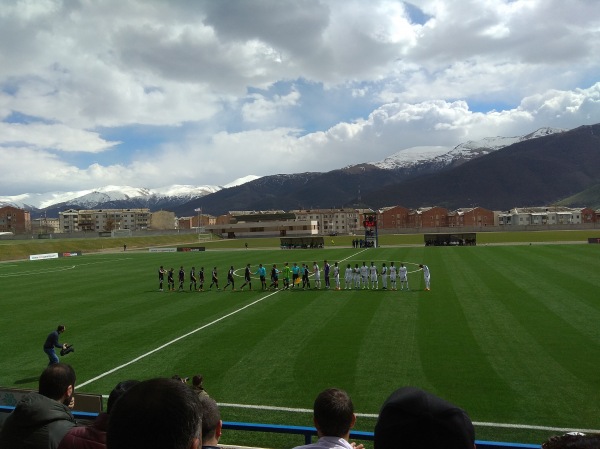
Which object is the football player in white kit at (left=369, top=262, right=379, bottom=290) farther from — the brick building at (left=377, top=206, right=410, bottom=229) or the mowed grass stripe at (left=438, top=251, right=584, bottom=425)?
the brick building at (left=377, top=206, right=410, bottom=229)

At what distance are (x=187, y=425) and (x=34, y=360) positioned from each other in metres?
15.5

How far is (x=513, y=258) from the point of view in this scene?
4247cm

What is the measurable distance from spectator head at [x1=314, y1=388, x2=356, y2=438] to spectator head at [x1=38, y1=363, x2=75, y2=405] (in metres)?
2.78

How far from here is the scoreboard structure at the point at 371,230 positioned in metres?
68.8


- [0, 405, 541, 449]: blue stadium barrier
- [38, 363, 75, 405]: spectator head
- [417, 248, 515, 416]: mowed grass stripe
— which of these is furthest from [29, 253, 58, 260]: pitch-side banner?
[38, 363, 75, 405]: spectator head

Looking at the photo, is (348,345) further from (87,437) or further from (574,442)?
(574,442)

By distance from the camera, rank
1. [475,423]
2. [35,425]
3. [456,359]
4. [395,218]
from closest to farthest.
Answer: [35,425] → [475,423] → [456,359] → [395,218]

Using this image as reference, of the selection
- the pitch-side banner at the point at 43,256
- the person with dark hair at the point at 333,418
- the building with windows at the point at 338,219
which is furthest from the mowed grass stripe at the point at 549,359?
the building with windows at the point at 338,219

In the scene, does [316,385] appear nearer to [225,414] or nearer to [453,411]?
[225,414]

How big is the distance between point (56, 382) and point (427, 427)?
4046 mm

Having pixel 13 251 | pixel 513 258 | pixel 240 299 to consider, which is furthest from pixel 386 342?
pixel 13 251

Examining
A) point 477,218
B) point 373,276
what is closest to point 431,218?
point 477,218

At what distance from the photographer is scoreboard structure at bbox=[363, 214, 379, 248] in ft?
226

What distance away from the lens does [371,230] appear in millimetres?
72000
